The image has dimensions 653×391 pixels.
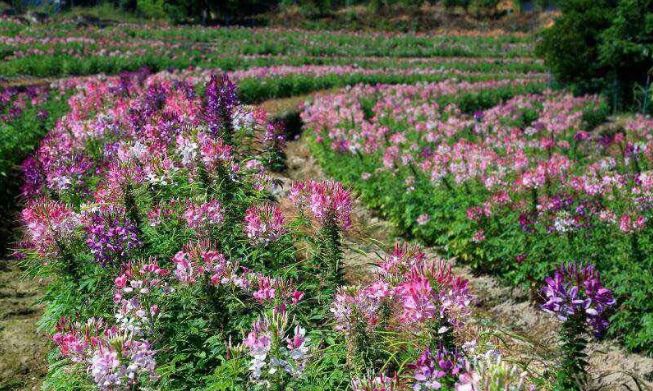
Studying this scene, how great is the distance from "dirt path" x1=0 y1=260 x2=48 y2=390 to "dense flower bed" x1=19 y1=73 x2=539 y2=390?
71 centimetres

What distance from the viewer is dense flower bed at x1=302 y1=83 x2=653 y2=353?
5395 millimetres

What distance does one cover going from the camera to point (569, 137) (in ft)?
36.9

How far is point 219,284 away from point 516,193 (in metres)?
4.94

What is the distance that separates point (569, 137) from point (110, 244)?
33.6 ft

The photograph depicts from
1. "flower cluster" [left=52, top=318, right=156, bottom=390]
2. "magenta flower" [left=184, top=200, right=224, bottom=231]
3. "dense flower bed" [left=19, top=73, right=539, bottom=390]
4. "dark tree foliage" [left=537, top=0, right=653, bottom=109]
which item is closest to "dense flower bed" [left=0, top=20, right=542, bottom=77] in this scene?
"dark tree foliage" [left=537, top=0, right=653, bottom=109]

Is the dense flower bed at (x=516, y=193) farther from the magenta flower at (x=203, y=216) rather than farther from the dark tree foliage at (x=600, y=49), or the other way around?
the dark tree foliage at (x=600, y=49)

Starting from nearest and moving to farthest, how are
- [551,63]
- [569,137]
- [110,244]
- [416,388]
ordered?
1. [416,388]
2. [110,244]
3. [569,137]
4. [551,63]

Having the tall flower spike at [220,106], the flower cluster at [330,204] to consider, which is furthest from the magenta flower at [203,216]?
the tall flower spike at [220,106]

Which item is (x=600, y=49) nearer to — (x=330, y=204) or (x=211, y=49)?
(x=330, y=204)

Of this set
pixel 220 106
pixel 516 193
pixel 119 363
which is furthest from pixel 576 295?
pixel 516 193

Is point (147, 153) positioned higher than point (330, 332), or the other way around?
point (147, 153)

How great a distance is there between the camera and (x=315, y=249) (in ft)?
13.1

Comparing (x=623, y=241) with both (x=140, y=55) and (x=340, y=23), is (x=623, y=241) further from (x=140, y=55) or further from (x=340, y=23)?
(x=340, y=23)

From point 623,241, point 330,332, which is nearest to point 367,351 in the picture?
point 330,332
